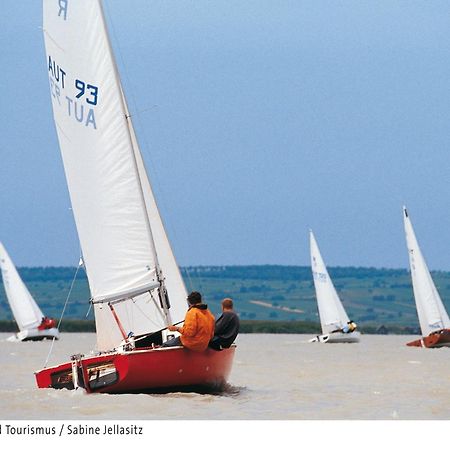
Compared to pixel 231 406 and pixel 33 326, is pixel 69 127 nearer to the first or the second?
pixel 231 406

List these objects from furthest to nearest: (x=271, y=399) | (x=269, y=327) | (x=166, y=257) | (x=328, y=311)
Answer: (x=269, y=327)
(x=328, y=311)
(x=166, y=257)
(x=271, y=399)

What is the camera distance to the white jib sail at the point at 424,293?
45781 mm

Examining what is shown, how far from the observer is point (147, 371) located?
16547 millimetres

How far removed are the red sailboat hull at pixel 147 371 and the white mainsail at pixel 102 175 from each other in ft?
3.33

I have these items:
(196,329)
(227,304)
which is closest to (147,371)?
(196,329)

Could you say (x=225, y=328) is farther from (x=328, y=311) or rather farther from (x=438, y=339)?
(x=328, y=311)

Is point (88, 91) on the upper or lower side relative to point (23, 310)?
upper

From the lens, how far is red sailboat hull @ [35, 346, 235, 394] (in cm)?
1653

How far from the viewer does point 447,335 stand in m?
44.2

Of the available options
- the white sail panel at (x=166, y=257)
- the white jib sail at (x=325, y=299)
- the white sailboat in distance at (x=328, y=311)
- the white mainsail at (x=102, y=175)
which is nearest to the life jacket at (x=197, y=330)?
the white mainsail at (x=102, y=175)

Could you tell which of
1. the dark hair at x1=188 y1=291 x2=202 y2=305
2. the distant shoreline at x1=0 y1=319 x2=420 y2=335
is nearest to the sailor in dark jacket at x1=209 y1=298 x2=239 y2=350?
the dark hair at x1=188 y1=291 x2=202 y2=305
